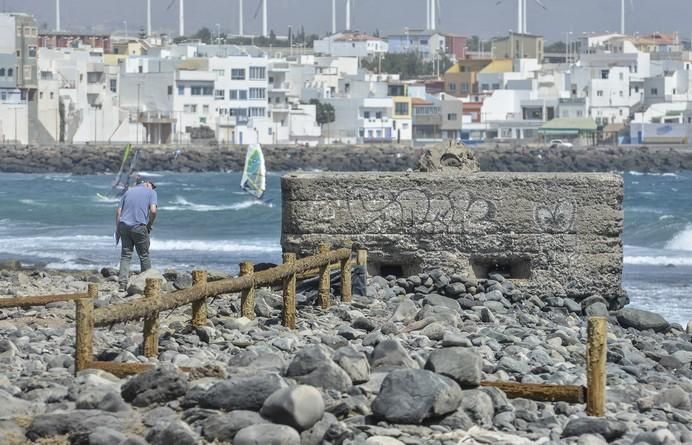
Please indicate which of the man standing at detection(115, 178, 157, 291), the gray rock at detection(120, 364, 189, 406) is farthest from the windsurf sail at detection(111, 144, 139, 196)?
the gray rock at detection(120, 364, 189, 406)

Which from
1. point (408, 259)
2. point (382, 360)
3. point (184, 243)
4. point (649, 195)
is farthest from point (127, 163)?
point (382, 360)

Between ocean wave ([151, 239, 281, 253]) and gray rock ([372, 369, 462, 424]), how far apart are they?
71.8 ft

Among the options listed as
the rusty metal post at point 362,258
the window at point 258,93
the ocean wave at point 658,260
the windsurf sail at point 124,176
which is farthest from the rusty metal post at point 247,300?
the window at point 258,93

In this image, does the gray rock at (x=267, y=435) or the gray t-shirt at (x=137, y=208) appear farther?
the gray t-shirt at (x=137, y=208)

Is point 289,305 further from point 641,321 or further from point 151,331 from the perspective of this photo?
point 641,321

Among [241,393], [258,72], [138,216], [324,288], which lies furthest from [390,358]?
[258,72]

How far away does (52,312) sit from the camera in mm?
11273

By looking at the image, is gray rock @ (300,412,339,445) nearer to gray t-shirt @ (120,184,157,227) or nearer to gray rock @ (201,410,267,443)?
gray rock @ (201,410,267,443)

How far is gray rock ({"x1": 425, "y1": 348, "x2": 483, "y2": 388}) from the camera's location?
23.3 feet

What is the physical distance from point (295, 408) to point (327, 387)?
61 cm

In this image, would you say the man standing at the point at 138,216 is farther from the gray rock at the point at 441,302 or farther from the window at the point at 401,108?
the window at the point at 401,108

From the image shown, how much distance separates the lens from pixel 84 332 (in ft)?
24.1

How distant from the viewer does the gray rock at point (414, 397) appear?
6609 millimetres

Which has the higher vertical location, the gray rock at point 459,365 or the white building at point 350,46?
the white building at point 350,46
